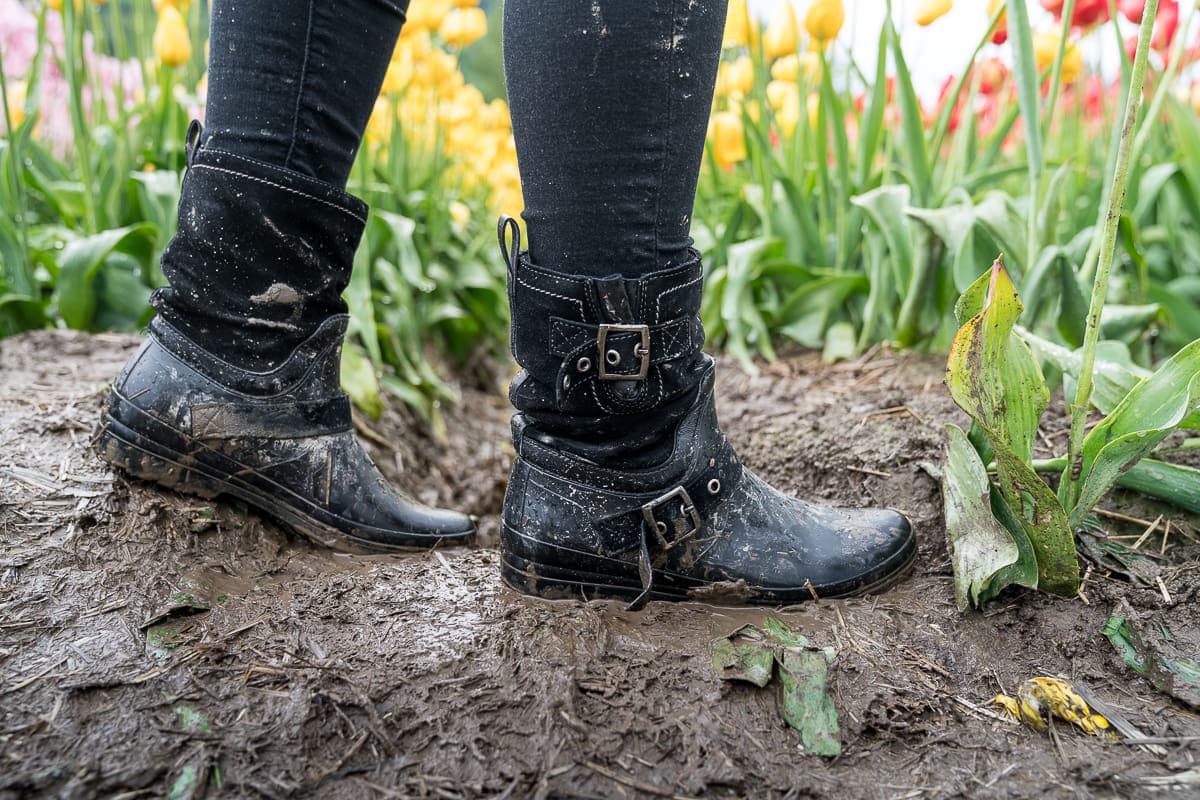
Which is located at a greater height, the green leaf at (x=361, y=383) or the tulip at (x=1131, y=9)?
the tulip at (x=1131, y=9)

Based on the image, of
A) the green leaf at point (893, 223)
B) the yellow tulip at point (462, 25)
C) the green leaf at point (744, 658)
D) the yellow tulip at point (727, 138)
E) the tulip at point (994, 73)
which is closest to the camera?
the green leaf at point (744, 658)

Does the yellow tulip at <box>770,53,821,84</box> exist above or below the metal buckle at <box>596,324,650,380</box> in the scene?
above

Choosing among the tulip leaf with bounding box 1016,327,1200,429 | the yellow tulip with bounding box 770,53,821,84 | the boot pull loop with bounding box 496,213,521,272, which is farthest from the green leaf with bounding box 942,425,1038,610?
the yellow tulip with bounding box 770,53,821,84

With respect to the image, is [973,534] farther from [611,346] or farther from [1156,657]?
[611,346]

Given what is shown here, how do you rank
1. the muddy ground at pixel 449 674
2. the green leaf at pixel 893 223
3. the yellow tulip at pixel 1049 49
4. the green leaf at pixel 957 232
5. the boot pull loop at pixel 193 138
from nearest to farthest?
1. the muddy ground at pixel 449 674
2. the boot pull loop at pixel 193 138
3. the green leaf at pixel 957 232
4. the green leaf at pixel 893 223
5. the yellow tulip at pixel 1049 49

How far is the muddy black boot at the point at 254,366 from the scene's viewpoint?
1.09 metres

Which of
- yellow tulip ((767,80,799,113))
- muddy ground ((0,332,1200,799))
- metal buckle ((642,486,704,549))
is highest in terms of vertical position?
yellow tulip ((767,80,799,113))

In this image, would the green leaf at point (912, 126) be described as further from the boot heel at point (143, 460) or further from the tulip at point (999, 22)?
the boot heel at point (143, 460)

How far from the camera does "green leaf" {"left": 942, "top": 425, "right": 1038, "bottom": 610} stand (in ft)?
3.28

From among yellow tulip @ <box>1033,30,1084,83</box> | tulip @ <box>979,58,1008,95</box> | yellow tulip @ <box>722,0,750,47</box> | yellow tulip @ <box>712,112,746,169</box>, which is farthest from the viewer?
yellow tulip @ <box>712,112,746,169</box>

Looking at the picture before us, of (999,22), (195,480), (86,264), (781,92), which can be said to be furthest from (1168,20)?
(86,264)

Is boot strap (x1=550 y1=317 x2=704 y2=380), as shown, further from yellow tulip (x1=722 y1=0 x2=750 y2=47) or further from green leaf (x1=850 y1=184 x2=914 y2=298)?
yellow tulip (x1=722 y1=0 x2=750 y2=47)

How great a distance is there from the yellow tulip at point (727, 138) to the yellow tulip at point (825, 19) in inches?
21.2

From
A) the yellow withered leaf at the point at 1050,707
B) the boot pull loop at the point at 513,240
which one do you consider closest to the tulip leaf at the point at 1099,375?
the yellow withered leaf at the point at 1050,707
